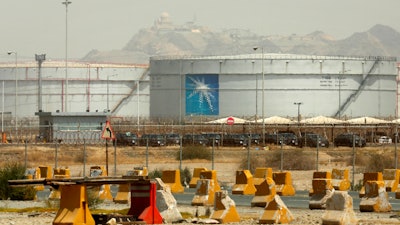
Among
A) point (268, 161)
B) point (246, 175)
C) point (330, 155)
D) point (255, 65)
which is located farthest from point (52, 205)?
point (255, 65)

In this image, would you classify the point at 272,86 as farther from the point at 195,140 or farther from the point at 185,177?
the point at 185,177

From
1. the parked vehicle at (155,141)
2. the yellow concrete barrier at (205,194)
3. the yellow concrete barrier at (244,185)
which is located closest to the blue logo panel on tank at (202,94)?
the parked vehicle at (155,141)

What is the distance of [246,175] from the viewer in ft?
114

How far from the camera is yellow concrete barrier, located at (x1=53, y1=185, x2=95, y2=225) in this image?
2073cm

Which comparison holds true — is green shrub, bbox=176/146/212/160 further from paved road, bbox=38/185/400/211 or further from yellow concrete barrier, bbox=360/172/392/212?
yellow concrete barrier, bbox=360/172/392/212

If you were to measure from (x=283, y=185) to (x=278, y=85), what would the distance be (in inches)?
2944

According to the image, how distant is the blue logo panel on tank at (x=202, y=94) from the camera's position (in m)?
109

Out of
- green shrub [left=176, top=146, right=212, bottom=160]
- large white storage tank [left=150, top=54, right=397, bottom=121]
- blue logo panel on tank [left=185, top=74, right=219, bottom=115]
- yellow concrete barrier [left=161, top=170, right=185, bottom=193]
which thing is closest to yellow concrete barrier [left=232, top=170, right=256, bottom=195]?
yellow concrete barrier [left=161, top=170, right=185, bottom=193]

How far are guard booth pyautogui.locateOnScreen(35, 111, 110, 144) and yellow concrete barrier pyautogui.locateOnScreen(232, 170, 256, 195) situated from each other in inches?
1499

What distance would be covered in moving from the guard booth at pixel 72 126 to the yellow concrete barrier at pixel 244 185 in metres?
38.1

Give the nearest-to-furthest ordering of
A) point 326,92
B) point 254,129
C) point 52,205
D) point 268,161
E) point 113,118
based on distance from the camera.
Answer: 1. point 52,205
2. point 268,161
3. point 254,129
4. point 326,92
5. point 113,118

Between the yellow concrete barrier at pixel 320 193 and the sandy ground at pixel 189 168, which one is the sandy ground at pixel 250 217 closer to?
the sandy ground at pixel 189 168

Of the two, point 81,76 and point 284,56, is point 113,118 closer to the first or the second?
point 81,76

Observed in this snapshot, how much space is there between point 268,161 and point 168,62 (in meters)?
56.3
